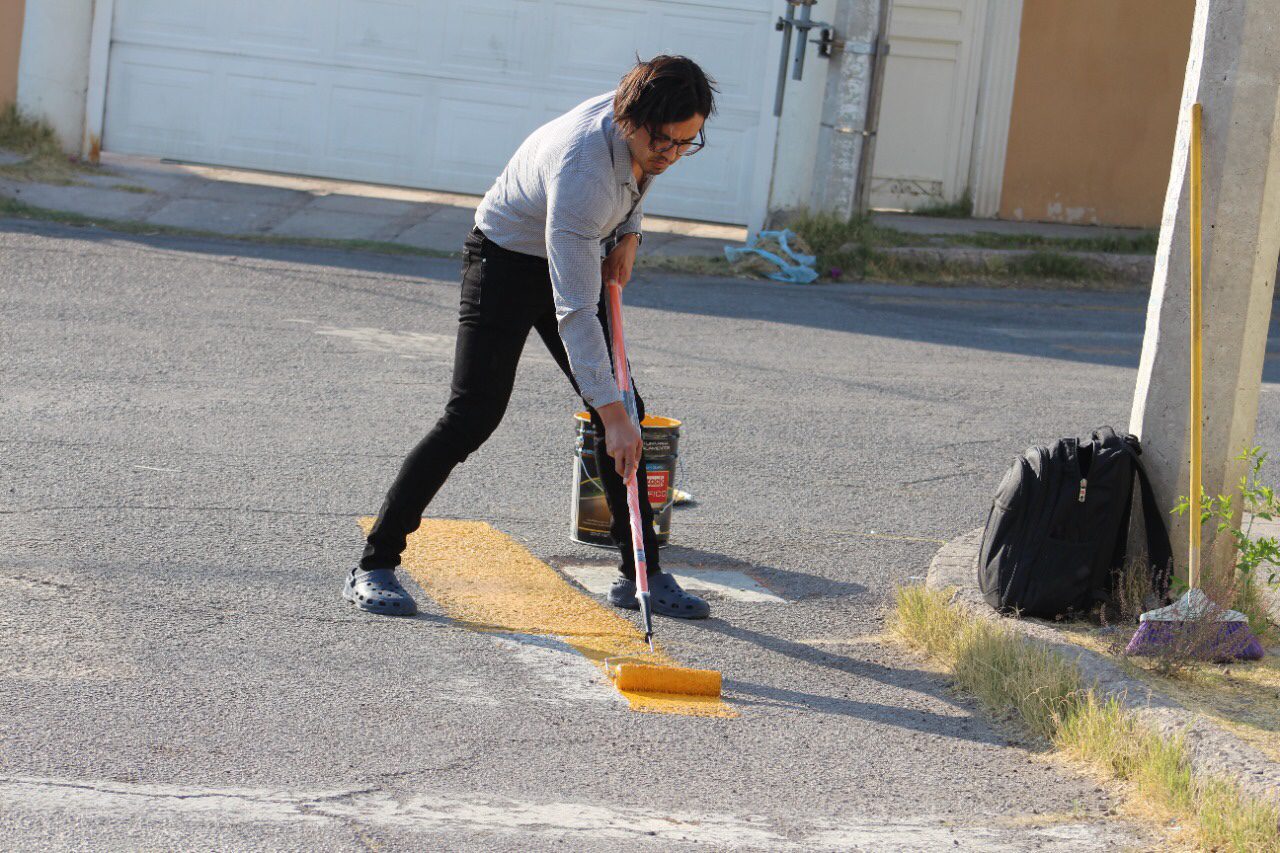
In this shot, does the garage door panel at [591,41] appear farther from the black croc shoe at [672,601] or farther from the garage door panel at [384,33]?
the black croc shoe at [672,601]

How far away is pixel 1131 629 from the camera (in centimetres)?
484

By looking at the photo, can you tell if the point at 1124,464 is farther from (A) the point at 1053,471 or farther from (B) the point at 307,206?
(B) the point at 307,206

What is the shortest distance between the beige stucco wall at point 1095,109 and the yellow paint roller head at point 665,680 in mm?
11108

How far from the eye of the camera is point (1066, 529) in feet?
16.1

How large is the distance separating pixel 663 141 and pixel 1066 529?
1703 mm

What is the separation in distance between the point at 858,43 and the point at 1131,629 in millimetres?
8400

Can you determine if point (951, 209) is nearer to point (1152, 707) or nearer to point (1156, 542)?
point (1156, 542)

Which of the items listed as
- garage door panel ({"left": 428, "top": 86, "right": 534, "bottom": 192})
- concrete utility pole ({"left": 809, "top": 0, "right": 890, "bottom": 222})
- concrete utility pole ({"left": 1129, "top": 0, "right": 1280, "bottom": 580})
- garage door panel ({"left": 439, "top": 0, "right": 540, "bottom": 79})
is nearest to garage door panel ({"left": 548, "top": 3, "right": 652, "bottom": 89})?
garage door panel ({"left": 439, "top": 0, "right": 540, "bottom": 79})

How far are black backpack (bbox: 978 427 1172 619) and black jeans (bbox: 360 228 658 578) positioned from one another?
1300 millimetres

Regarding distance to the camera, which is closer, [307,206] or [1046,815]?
[1046,815]

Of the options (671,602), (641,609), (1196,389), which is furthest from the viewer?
(671,602)

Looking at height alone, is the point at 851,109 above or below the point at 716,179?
above

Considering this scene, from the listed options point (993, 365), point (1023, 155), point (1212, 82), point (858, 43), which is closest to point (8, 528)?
point (1212, 82)

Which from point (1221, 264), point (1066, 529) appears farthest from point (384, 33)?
point (1066, 529)
